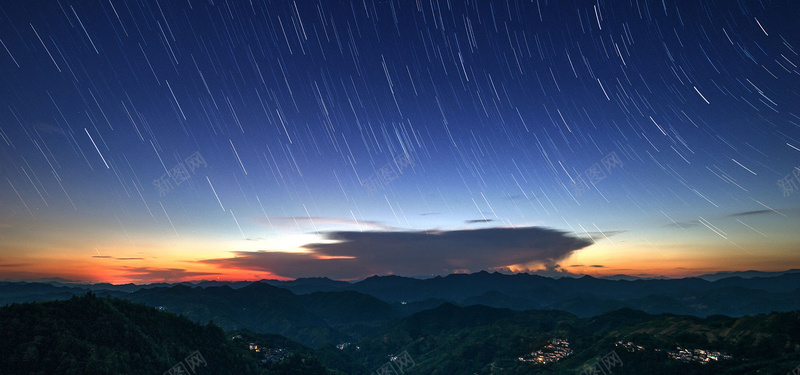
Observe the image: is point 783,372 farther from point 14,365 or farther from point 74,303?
point 74,303

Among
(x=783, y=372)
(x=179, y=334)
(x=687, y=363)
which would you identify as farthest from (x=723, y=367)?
Result: (x=179, y=334)

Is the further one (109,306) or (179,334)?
(179,334)

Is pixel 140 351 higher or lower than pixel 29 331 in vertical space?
lower

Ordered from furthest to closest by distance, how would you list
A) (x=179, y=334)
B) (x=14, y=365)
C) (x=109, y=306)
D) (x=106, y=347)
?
(x=179, y=334) < (x=109, y=306) < (x=106, y=347) < (x=14, y=365)

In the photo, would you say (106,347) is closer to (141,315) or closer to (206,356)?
(141,315)

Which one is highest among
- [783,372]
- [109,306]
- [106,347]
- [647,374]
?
[109,306]

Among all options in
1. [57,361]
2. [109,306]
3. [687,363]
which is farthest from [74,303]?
[687,363]

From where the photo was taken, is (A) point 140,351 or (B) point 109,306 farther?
(B) point 109,306

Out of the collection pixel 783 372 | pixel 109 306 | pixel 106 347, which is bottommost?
pixel 783 372

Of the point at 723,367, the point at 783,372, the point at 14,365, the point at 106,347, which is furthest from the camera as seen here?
the point at 723,367
